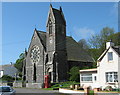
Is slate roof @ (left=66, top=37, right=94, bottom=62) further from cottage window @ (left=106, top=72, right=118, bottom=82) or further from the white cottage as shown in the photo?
cottage window @ (left=106, top=72, right=118, bottom=82)

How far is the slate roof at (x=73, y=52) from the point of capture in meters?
55.8

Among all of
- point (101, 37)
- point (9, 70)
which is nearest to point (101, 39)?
point (101, 37)

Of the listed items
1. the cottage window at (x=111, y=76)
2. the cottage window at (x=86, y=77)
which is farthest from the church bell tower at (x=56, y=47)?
the cottage window at (x=111, y=76)

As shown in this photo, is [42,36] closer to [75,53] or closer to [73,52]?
[73,52]

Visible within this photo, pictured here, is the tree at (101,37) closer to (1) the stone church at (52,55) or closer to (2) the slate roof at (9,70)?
(1) the stone church at (52,55)

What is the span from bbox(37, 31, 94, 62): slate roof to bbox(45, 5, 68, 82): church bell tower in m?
3.47

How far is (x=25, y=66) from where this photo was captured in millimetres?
60344

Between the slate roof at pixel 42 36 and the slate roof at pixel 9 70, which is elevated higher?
the slate roof at pixel 42 36

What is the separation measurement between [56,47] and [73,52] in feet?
30.8

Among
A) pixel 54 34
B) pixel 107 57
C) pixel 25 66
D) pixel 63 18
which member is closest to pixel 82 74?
pixel 107 57

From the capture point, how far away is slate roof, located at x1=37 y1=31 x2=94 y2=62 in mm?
55750

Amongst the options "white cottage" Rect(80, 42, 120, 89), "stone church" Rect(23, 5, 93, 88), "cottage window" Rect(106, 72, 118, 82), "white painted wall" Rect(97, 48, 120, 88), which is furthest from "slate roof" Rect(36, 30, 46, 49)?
"cottage window" Rect(106, 72, 118, 82)

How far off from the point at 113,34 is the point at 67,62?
14192mm

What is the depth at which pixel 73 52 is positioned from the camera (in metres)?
58.2
